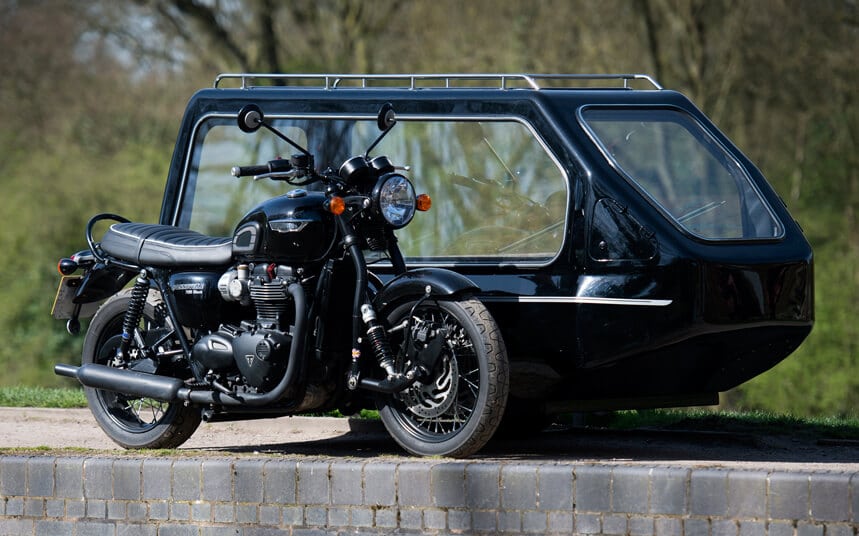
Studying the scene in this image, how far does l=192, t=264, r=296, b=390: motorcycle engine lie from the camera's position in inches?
293

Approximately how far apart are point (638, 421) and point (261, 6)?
1692 cm

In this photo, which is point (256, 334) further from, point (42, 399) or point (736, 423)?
point (42, 399)

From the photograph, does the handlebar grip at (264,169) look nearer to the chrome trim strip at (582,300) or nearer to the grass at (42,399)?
the chrome trim strip at (582,300)

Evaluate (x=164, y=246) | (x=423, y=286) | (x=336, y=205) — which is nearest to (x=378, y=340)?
(x=423, y=286)

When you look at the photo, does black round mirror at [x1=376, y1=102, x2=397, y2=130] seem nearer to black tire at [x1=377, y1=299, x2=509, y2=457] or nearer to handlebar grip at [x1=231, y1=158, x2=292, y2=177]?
handlebar grip at [x1=231, y1=158, x2=292, y2=177]

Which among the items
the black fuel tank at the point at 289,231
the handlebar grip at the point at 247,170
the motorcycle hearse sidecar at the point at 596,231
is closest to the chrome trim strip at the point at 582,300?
the motorcycle hearse sidecar at the point at 596,231

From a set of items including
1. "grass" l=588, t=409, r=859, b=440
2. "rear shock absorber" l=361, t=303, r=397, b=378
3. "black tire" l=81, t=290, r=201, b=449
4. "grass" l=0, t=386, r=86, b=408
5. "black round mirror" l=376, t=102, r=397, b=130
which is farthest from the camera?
"grass" l=0, t=386, r=86, b=408

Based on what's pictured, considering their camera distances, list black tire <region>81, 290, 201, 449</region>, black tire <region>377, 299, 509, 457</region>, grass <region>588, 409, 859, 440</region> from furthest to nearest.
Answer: grass <region>588, 409, 859, 440</region>, black tire <region>81, 290, 201, 449</region>, black tire <region>377, 299, 509, 457</region>

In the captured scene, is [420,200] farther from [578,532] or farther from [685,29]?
[685,29]

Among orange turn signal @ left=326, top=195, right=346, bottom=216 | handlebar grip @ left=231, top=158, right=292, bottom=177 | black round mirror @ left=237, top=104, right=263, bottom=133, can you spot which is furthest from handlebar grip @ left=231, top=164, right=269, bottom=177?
orange turn signal @ left=326, top=195, right=346, bottom=216

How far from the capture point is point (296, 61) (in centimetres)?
2467

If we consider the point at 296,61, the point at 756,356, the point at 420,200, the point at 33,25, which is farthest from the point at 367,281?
the point at 33,25

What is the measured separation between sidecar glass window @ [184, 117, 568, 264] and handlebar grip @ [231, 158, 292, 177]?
711 millimetres

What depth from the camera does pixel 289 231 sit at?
746 cm
